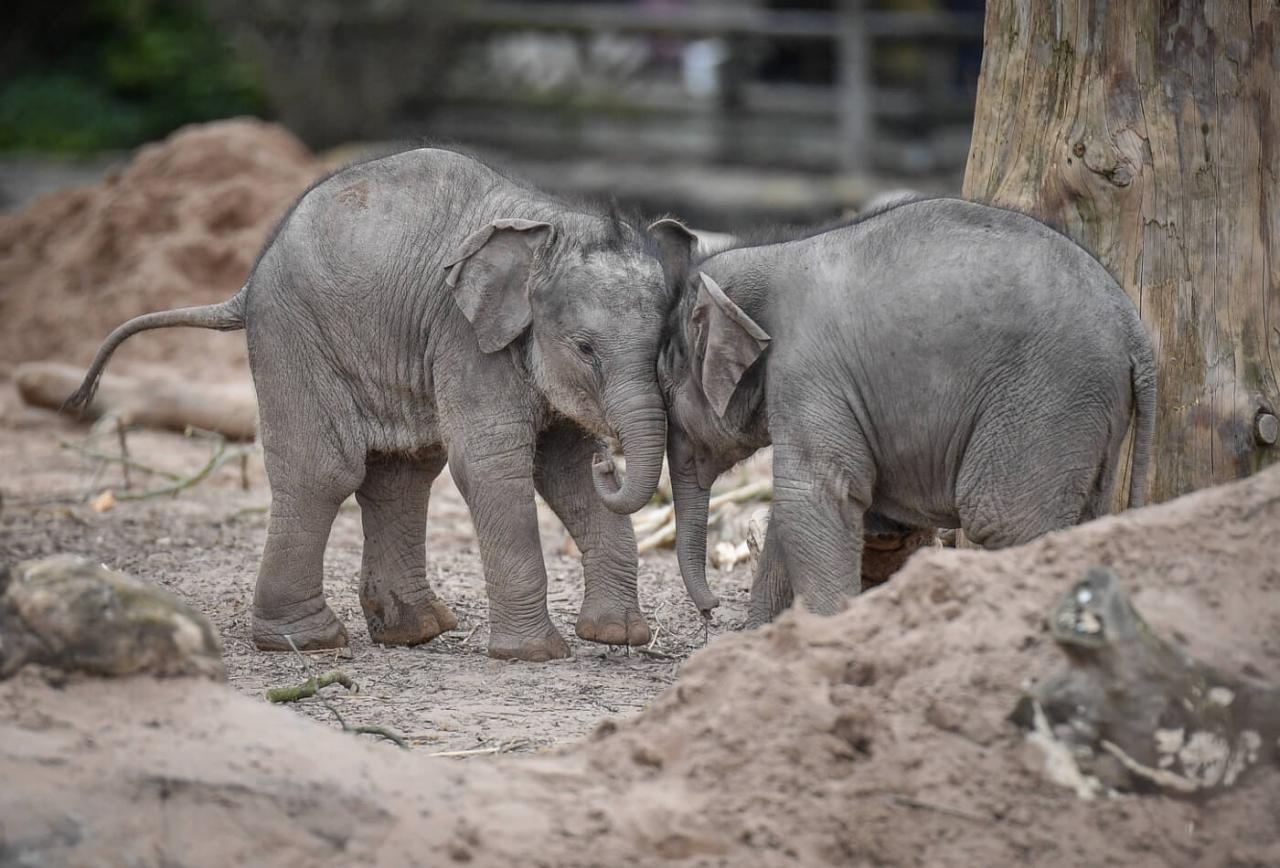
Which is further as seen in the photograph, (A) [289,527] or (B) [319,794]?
(A) [289,527]

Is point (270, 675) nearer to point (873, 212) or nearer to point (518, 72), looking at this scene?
point (873, 212)

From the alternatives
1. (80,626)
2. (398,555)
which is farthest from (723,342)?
(80,626)

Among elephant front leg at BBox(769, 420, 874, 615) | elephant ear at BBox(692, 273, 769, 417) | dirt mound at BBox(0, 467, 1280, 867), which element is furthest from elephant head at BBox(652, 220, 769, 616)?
dirt mound at BBox(0, 467, 1280, 867)

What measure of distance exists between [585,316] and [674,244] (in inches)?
21.0

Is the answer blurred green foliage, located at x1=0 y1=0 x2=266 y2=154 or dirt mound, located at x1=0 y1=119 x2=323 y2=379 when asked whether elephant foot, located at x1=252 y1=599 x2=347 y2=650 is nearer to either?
dirt mound, located at x1=0 y1=119 x2=323 y2=379

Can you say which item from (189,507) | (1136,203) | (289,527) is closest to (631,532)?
(289,527)

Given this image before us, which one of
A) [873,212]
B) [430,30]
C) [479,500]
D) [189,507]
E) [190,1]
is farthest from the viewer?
[190,1]

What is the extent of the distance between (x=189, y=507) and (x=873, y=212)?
5.10 m

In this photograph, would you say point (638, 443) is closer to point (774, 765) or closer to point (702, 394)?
point (702, 394)

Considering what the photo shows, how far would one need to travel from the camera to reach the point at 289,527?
6820 mm

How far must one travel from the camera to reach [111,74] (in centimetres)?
2150

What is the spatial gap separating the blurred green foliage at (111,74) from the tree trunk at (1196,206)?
15.8 metres

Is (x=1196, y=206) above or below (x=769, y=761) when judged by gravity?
above

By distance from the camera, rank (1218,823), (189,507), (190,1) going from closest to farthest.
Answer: (1218,823) < (189,507) < (190,1)
